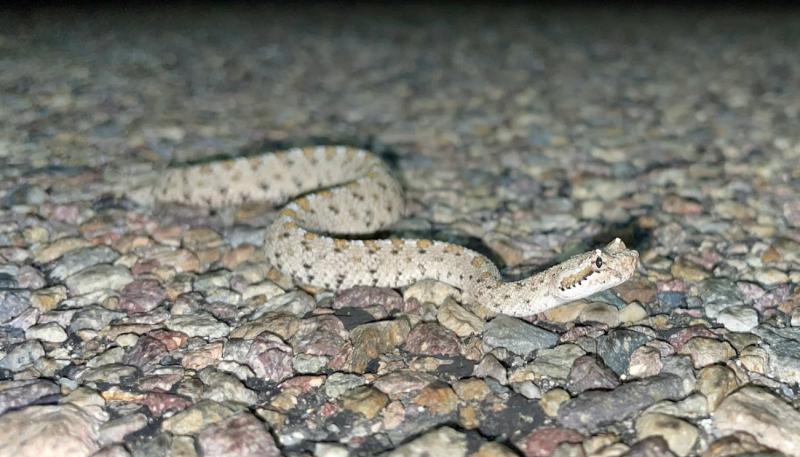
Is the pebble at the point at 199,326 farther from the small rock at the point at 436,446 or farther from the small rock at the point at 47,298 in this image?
the small rock at the point at 436,446

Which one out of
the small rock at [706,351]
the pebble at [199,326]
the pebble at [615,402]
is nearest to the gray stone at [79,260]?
the pebble at [199,326]

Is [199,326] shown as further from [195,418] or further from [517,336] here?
[517,336]

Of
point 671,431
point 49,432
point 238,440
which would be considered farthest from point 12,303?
point 671,431

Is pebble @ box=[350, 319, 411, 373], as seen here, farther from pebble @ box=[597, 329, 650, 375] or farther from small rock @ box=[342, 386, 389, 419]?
pebble @ box=[597, 329, 650, 375]

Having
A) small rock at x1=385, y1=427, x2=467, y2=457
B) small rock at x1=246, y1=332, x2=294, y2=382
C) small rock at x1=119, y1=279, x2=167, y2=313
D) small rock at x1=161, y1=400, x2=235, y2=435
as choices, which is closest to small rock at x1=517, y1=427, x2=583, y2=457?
small rock at x1=385, y1=427, x2=467, y2=457

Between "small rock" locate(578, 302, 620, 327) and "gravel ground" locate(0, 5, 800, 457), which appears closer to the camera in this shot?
"gravel ground" locate(0, 5, 800, 457)

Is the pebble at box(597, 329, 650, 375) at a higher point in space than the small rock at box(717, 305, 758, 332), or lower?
lower
